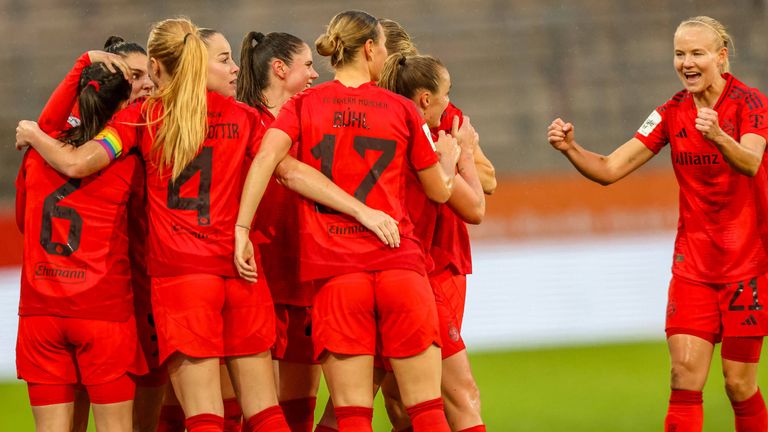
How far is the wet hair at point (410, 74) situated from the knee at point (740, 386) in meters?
2.02

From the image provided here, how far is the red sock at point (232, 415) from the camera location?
527cm

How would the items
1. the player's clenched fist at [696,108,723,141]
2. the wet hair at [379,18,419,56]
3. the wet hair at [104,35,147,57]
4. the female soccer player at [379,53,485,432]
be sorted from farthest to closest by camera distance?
the wet hair at [379,18,419,56], the wet hair at [104,35,147,57], the player's clenched fist at [696,108,723,141], the female soccer player at [379,53,485,432]

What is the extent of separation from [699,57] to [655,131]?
0.47 meters

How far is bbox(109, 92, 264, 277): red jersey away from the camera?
14.8 ft

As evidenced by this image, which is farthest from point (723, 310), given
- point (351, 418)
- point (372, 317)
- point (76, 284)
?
point (76, 284)

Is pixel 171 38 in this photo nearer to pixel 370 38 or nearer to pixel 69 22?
pixel 370 38

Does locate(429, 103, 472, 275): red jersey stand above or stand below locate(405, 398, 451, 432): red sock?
above

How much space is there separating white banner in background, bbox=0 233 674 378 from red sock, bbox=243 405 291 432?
17.1 ft

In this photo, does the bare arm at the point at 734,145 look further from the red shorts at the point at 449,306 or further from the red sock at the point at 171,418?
the red sock at the point at 171,418

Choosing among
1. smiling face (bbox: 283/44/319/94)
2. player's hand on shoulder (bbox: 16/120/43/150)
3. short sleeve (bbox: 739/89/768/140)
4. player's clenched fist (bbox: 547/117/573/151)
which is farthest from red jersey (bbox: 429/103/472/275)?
player's hand on shoulder (bbox: 16/120/43/150)

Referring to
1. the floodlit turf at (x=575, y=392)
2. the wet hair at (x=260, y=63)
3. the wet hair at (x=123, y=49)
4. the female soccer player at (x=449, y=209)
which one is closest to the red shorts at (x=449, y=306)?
the female soccer player at (x=449, y=209)

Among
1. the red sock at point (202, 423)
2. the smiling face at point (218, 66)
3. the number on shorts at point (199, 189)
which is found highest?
the smiling face at point (218, 66)

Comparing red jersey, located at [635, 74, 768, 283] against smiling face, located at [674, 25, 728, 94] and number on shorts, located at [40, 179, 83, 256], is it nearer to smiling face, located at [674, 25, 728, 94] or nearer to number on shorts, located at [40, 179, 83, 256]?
smiling face, located at [674, 25, 728, 94]

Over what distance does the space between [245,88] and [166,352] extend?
1.48 metres
